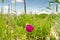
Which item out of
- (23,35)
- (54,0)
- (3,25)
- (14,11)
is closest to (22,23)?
(3,25)

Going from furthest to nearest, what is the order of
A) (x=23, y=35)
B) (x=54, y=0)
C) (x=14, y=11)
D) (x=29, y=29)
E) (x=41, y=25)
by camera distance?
1. (x=41, y=25)
2. (x=23, y=35)
3. (x=54, y=0)
4. (x=14, y=11)
5. (x=29, y=29)

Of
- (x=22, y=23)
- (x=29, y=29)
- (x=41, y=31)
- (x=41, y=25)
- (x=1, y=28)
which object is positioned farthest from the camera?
(x=22, y=23)

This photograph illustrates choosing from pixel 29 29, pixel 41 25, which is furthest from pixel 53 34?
pixel 41 25

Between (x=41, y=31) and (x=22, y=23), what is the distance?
34 centimetres

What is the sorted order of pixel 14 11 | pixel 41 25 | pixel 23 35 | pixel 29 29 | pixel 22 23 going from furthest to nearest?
pixel 22 23 < pixel 41 25 < pixel 23 35 < pixel 14 11 < pixel 29 29

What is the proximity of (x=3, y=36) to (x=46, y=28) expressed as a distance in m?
0.54

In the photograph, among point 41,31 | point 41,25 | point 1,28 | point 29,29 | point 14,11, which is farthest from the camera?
point 41,25

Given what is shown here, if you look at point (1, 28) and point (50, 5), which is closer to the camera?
point (50, 5)

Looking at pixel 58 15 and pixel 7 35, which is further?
pixel 58 15

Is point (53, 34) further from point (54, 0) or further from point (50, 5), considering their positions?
point (50, 5)

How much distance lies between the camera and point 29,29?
3.34 feet

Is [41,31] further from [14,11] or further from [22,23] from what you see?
[14,11]

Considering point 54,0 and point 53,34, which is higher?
point 54,0

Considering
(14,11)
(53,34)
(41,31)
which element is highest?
(14,11)
